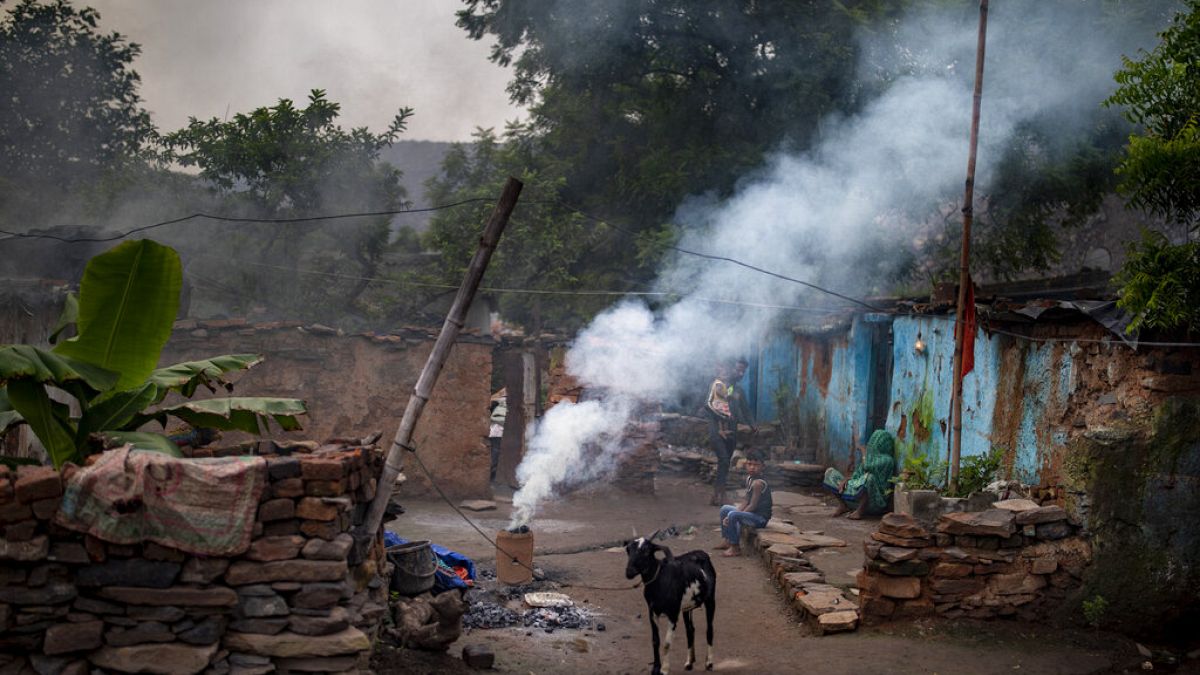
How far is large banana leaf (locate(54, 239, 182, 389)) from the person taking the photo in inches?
266

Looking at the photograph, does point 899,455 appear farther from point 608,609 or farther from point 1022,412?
point 608,609

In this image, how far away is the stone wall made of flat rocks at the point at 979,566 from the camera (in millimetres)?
8305

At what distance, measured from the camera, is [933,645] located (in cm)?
805

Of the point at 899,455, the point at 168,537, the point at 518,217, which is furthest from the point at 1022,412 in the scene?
the point at 518,217

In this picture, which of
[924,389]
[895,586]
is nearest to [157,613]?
[895,586]

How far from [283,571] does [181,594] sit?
2.03ft

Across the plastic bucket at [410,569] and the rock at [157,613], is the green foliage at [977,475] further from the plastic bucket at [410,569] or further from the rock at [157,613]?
the rock at [157,613]

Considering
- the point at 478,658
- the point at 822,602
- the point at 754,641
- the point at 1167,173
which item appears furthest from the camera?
the point at 822,602

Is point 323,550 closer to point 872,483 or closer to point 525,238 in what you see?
point 872,483

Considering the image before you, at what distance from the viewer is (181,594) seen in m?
5.80

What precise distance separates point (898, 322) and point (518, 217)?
8.61 meters

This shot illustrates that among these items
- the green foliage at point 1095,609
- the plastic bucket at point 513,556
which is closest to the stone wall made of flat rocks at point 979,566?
the green foliage at point 1095,609

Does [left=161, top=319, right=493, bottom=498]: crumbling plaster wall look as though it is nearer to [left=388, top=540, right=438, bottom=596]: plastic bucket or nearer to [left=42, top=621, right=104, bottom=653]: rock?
[left=388, top=540, right=438, bottom=596]: plastic bucket

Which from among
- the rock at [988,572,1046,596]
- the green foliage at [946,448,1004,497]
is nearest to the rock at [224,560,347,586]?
the rock at [988,572,1046,596]
